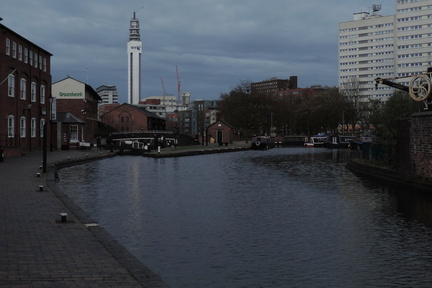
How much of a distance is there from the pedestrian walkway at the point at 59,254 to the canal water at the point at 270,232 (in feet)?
2.06

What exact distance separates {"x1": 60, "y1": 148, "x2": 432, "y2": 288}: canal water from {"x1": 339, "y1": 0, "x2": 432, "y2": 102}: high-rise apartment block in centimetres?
13013

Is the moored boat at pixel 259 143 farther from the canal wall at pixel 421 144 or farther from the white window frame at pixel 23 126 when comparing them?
the canal wall at pixel 421 144

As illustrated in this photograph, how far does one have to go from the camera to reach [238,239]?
11141 mm

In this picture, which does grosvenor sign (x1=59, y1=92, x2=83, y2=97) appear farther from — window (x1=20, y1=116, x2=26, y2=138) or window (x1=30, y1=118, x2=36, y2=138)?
window (x1=20, y1=116, x2=26, y2=138)

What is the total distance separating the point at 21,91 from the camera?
4947 centimetres

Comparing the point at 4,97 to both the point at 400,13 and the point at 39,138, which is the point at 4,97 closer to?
the point at 39,138

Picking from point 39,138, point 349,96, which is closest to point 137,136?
point 39,138

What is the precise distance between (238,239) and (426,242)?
3.87m

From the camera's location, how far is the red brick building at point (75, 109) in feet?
219

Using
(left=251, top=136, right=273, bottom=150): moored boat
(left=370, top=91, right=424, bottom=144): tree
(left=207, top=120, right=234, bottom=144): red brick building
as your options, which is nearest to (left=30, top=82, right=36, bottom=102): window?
(left=370, top=91, right=424, bottom=144): tree

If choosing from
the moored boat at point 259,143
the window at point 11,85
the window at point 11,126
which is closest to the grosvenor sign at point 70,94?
the moored boat at point 259,143

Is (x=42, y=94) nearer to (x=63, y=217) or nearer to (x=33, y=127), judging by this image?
(x=33, y=127)

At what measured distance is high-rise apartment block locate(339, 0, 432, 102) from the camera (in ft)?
512

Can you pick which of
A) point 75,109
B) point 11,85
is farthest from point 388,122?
point 75,109
